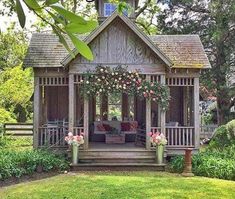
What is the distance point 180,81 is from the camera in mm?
13961

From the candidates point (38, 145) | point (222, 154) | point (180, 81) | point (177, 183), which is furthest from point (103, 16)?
point (177, 183)

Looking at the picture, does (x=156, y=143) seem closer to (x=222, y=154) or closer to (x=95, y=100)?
(x=222, y=154)

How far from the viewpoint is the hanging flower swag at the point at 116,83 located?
1302 centimetres

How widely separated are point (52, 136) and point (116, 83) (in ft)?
9.45

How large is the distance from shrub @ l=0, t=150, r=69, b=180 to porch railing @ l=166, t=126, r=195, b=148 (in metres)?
3.64

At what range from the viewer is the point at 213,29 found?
2009cm

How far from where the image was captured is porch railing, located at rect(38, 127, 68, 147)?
1358 centimetres

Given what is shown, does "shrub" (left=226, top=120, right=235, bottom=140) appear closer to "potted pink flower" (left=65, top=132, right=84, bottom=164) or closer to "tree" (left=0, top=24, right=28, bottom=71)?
"potted pink flower" (left=65, top=132, right=84, bottom=164)

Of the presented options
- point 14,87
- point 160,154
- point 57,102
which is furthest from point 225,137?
point 14,87

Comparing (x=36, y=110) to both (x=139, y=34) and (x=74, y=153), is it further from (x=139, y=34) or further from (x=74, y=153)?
(x=139, y=34)

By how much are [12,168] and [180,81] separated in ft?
20.7

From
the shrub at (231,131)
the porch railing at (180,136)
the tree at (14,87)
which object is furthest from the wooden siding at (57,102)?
the shrub at (231,131)

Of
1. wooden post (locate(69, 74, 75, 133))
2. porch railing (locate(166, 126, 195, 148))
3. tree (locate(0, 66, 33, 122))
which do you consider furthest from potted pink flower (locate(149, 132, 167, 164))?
tree (locate(0, 66, 33, 122))

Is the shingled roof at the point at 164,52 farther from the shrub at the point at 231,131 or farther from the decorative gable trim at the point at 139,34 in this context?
the shrub at the point at 231,131
